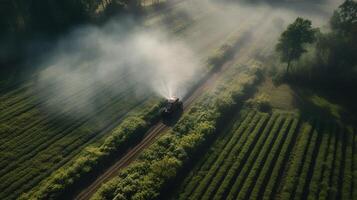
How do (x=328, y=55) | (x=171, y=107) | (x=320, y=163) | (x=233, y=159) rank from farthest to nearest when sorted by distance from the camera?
(x=328, y=55) → (x=171, y=107) → (x=233, y=159) → (x=320, y=163)

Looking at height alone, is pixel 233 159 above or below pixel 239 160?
below

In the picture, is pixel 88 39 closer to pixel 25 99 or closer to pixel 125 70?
pixel 125 70

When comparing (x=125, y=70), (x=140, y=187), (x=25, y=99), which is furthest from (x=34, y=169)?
(x=125, y=70)

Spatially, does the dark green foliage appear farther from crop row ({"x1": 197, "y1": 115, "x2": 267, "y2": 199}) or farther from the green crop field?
the green crop field

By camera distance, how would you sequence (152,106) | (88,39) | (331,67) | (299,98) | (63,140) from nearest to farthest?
(63,140)
(152,106)
(299,98)
(331,67)
(88,39)

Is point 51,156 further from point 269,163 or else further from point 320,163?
point 320,163

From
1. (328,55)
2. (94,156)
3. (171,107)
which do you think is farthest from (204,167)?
(328,55)
